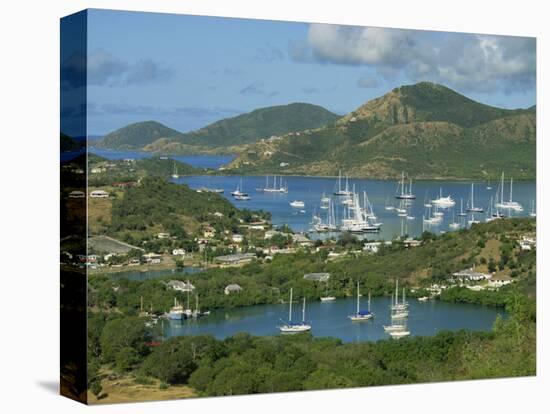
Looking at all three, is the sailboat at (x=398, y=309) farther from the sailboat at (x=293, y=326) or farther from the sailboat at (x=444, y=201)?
the sailboat at (x=444, y=201)

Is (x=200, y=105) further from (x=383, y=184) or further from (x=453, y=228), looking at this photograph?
(x=453, y=228)

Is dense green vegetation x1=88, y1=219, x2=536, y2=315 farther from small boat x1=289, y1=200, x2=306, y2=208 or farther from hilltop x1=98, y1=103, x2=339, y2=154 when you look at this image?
hilltop x1=98, y1=103, x2=339, y2=154

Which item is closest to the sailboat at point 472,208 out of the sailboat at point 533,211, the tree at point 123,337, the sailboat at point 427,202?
the sailboat at point 427,202

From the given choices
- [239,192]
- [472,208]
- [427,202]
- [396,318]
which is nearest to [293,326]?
[396,318]

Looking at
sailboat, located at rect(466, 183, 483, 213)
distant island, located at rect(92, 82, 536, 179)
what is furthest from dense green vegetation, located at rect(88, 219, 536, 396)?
distant island, located at rect(92, 82, 536, 179)

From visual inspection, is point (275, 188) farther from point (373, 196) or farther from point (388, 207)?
point (388, 207)

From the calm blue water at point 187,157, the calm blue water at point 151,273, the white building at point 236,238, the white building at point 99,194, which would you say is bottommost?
the calm blue water at point 151,273
